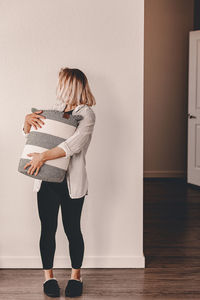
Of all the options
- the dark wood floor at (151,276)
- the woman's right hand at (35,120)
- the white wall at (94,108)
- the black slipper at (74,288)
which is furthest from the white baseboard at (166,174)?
the woman's right hand at (35,120)

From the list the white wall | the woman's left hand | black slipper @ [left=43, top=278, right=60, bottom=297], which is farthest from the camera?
the white wall

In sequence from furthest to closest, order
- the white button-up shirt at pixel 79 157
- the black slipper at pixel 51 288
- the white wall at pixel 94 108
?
1. the white wall at pixel 94 108
2. the black slipper at pixel 51 288
3. the white button-up shirt at pixel 79 157

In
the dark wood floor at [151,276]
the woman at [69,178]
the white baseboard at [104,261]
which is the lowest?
the dark wood floor at [151,276]

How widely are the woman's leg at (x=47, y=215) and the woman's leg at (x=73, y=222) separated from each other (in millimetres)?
52

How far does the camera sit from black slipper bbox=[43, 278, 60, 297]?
230 cm

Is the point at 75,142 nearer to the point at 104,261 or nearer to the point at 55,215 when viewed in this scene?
the point at 55,215

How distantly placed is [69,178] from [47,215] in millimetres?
256

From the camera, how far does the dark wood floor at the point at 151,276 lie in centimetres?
234

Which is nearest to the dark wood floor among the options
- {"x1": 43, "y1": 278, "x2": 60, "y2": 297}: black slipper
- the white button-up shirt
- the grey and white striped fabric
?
{"x1": 43, "y1": 278, "x2": 60, "y2": 297}: black slipper

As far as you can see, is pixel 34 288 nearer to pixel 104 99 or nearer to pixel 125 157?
pixel 125 157

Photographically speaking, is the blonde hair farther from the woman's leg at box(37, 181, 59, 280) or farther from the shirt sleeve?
the woman's leg at box(37, 181, 59, 280)

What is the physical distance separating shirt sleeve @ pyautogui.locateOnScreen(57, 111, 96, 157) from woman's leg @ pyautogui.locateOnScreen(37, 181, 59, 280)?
0.24 meters

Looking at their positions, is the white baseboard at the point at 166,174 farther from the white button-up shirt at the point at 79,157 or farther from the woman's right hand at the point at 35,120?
the woman's right hand at the point at 35,120

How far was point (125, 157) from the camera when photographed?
2.71 meters
